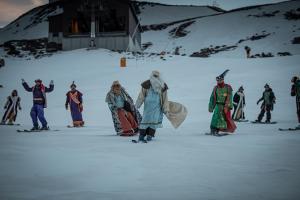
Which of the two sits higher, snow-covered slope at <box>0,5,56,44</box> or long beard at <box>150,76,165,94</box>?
snow-covered slope at <box>0,5,56,44</box>

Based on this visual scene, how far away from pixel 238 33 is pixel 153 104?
46.9 meters

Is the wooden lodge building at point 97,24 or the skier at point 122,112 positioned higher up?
A: the wooden lodge building at point 97,24

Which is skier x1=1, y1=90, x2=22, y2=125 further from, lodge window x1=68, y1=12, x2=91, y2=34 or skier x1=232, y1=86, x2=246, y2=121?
lodge window x1=68, y1=12, x2=91, y2=34

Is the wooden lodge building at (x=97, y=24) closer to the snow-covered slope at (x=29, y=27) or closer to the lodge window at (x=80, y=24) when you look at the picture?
the lodge window at (x=80, y=24)

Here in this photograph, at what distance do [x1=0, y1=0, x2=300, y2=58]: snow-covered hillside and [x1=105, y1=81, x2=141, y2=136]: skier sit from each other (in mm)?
29478

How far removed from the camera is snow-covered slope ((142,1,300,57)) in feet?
144

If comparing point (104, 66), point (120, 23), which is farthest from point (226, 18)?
point (104, 66)

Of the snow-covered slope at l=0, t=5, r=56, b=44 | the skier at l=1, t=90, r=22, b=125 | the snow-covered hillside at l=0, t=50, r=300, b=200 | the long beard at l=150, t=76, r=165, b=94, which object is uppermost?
the snow-covered slope at l=0, t=5, r=56, b=44

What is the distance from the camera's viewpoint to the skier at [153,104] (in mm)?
8359

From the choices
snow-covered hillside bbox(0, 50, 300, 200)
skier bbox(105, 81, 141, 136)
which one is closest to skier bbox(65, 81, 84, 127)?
skier bbox(105, 81, 141, 136)

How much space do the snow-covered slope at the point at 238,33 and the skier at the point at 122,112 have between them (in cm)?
3211

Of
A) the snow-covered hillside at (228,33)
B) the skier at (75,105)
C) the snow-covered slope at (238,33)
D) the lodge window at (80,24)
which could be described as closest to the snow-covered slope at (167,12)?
the snow-covered hillside at (228,33)

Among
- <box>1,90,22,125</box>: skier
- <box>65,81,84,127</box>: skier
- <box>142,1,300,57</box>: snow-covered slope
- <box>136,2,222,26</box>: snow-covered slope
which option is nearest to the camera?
<box>65,81,84,127</box>: skier

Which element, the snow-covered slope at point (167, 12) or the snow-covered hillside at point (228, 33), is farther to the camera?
the snow-covered slope at point (167, 12)
